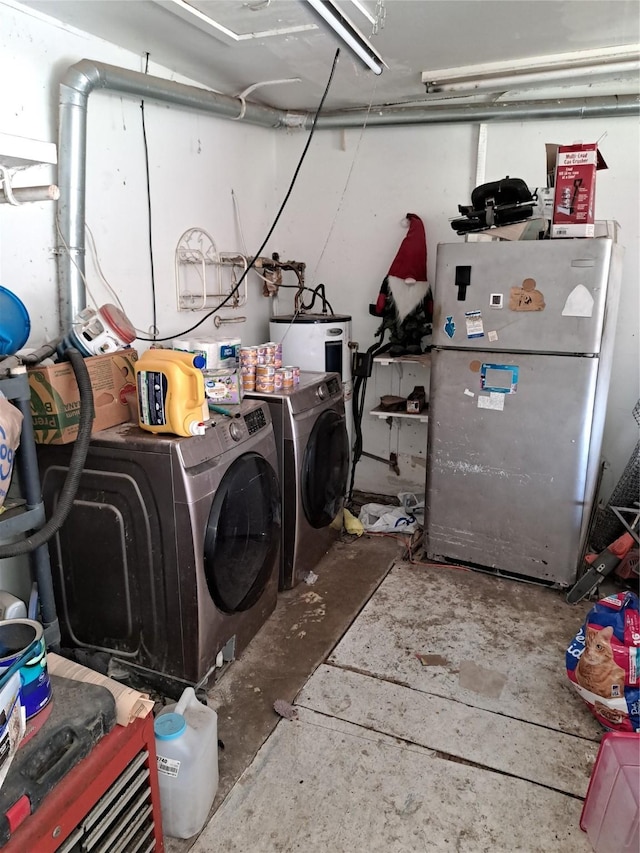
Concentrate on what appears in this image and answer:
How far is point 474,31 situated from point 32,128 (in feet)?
5.56

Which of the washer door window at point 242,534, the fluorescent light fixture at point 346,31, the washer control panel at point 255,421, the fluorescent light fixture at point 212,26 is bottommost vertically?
the washer door window at point 242,534

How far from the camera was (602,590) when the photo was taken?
280 centimetres

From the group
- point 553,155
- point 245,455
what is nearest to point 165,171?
point 245,455

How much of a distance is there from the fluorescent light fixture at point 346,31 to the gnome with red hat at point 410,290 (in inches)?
43.2

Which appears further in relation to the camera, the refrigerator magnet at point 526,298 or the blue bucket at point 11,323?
the refrigerator magnet at point 526,298

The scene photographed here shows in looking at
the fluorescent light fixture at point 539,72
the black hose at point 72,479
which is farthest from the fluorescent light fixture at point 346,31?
the black hose at point 72,479

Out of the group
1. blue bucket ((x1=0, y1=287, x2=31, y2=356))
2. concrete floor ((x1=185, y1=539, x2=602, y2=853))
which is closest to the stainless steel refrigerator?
concrete floor ((x1=185, y1=539, x2=602, y2=853))

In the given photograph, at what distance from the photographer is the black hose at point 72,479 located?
58.1 inches

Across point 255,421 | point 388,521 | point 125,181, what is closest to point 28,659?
point 255,421

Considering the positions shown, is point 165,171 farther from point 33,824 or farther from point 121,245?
point 33,824

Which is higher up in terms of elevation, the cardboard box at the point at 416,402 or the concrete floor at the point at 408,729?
the cardboard box at the point at 416,402

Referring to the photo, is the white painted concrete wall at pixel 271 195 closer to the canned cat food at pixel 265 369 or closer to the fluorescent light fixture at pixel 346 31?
the canned cat food at pixel 265 369

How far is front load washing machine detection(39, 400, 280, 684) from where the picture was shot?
71.7 inches

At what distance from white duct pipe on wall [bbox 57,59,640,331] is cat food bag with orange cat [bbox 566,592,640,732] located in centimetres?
Result: 220
